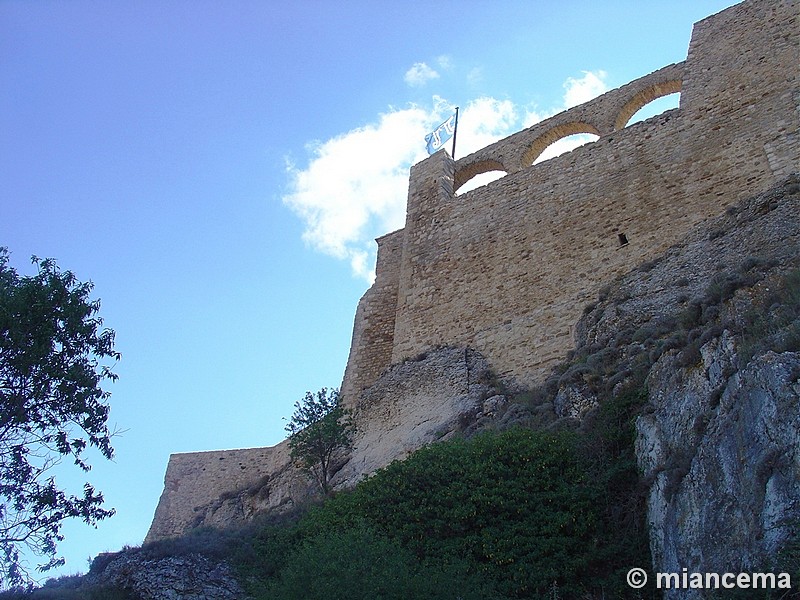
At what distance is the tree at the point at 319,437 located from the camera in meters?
14.6

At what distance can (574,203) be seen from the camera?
16.0 m

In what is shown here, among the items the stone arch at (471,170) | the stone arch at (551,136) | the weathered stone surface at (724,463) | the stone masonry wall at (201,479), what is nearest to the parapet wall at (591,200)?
the stone arch at (551,136)

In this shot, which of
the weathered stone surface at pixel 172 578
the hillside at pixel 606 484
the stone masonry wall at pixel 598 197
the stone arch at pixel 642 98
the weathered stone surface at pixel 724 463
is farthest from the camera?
the stone arch at pixel 642 98

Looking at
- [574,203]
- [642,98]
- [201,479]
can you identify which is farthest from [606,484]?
[201,479]

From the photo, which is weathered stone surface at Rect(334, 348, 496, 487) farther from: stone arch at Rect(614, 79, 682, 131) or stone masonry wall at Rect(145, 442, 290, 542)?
stone arch at Rect(614, 79, 682, 131)

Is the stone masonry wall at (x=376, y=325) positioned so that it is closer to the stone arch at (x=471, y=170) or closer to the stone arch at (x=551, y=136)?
the stone arch at (x=471, y=170)

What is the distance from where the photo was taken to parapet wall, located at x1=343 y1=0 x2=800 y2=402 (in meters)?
14.2

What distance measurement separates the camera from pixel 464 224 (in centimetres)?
1789

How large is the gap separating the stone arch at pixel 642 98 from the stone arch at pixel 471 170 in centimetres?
321

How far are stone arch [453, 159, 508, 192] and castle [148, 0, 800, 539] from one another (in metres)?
0.05

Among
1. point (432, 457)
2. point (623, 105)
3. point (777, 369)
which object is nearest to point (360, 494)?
point (432, 457)

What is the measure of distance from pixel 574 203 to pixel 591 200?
36 centimetres

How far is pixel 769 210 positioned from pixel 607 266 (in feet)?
10.3

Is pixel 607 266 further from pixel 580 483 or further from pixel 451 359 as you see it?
pixel 580 483
